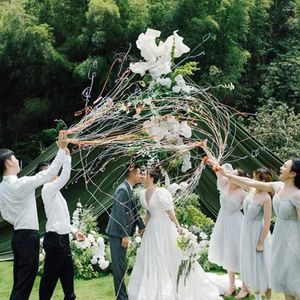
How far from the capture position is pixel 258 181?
4480mm

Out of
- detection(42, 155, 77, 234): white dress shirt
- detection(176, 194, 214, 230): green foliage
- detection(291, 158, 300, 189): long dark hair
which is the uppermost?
detection(291, 158, 300, 189): long dark hair

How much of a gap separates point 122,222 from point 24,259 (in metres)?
0.91

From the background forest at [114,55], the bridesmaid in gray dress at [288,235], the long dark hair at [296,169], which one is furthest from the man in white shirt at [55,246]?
the background forest at [114,55]

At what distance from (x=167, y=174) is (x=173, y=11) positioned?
8.11 m

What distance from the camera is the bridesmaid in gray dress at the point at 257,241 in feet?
15.0

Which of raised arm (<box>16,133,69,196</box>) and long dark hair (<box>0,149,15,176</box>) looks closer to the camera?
raised arm (<box>16,133,69,196</box>)

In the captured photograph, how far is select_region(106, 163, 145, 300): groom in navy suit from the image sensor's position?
447cm

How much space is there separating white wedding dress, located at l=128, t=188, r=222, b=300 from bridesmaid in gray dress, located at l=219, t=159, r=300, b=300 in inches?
26.3

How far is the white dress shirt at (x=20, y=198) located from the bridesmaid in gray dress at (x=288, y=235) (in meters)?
1.48

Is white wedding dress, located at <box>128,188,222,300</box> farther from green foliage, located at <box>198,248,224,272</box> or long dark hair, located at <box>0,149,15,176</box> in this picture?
green foliage, located at <box>198,248,224,272</box>

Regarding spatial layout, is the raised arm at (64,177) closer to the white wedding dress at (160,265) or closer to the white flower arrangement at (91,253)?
the white wedding dress at (160,265)

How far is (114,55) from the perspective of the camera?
11602 millimetres

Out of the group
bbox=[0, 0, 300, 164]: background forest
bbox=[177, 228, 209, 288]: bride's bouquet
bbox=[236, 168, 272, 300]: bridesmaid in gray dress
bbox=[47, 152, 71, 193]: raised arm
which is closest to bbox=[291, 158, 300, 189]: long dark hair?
bbox=[236, 168, 272, 300]: bridesmaid in gray dress

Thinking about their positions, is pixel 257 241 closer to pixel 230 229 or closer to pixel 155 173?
pixel 230 229
